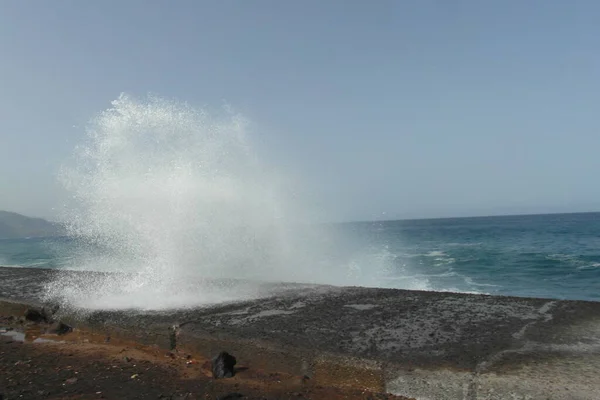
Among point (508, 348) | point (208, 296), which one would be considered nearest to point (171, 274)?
point (208, 296)

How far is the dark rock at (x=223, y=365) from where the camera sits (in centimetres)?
274

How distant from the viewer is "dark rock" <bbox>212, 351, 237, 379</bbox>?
2.74 m

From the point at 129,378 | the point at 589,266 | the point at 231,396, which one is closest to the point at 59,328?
the point at 129,378

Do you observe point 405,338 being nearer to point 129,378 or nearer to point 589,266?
point 129,378

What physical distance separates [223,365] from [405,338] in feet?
4.03

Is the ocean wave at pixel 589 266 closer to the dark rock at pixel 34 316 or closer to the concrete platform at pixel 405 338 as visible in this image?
the concrete platform at pixel 405 338

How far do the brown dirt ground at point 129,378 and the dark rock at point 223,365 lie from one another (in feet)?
0.14

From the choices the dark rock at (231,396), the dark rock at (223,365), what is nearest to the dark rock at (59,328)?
the dark rock at (223,365)

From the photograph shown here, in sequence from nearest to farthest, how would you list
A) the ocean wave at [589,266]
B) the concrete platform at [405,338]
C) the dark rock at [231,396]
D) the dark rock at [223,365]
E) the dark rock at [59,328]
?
the concrete platform at [405,338] < the dark rock at [231,396] < the dark rock at [223,365] < the dark rock at [59,328] < the ocean wave at [589,266]

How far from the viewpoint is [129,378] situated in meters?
2.82

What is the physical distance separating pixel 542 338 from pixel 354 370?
130cm

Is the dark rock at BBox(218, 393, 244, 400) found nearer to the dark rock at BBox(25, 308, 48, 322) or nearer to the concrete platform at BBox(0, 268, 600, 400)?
the concrete platform at BBox(0, 268, 600, 400)

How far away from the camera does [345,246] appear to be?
16.8 metres

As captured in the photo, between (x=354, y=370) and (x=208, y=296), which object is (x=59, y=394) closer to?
(x=354, y=370)
